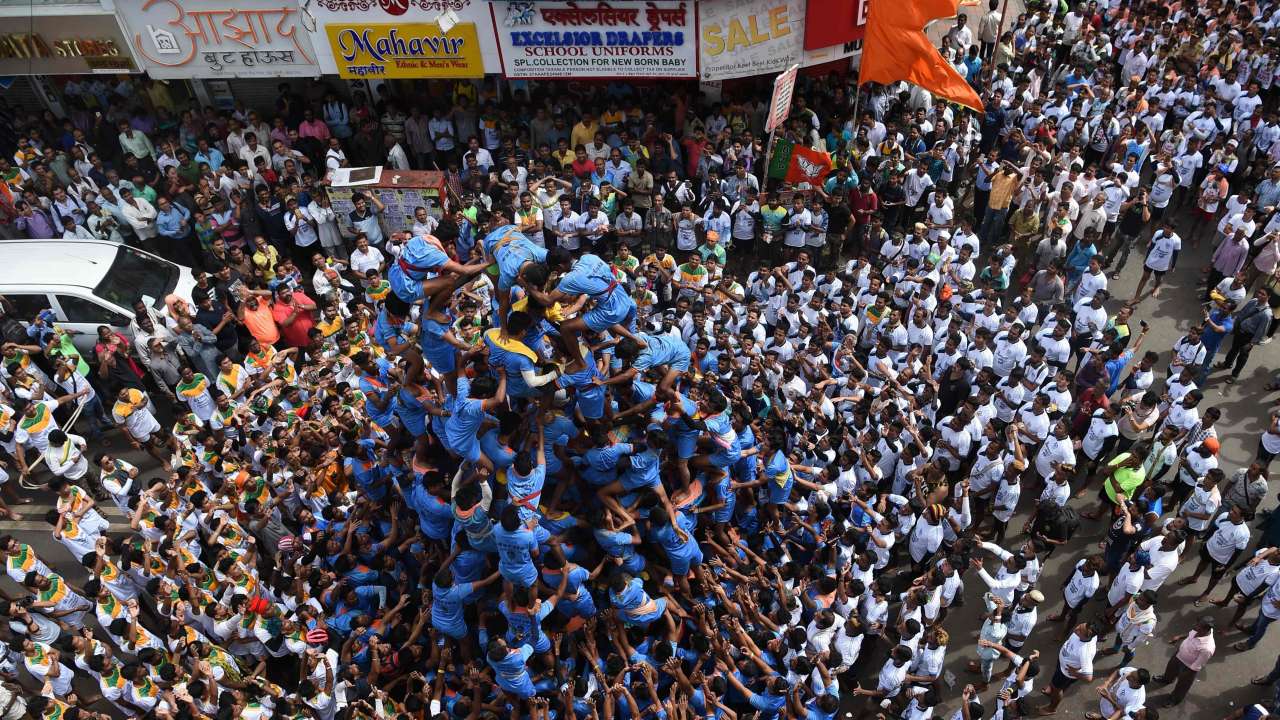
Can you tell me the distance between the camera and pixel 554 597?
8273 mm

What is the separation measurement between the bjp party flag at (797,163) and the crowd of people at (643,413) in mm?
222

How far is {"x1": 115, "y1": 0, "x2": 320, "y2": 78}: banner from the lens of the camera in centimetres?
1471

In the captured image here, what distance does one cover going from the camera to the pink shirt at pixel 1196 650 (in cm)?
889

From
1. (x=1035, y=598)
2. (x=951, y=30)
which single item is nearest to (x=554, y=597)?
(x=1035, y=598)

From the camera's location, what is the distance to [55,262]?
42.4 feet

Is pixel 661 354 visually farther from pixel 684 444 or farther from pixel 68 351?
pixel 68 351

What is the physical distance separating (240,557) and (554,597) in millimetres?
3361

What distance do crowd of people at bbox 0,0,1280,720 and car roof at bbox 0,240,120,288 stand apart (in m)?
0.59

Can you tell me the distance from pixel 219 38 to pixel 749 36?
8126 millimetres

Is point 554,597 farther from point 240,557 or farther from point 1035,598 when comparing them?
point 1035,598

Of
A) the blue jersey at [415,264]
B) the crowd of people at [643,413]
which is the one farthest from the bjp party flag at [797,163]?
the blue jersey at [415,264]

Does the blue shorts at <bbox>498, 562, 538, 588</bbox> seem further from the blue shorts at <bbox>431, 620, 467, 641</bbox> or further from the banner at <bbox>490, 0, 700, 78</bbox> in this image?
the banner at <bbox>490, 0, 700, 78</bbox>

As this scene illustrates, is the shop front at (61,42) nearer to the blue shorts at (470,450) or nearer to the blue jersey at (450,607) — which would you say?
the blue shorts at (470,450)

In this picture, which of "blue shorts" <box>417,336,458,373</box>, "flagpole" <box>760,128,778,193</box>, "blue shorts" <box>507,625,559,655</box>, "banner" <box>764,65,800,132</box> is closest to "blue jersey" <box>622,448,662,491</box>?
"blue shorts" <box>507,625,559,655</box>
